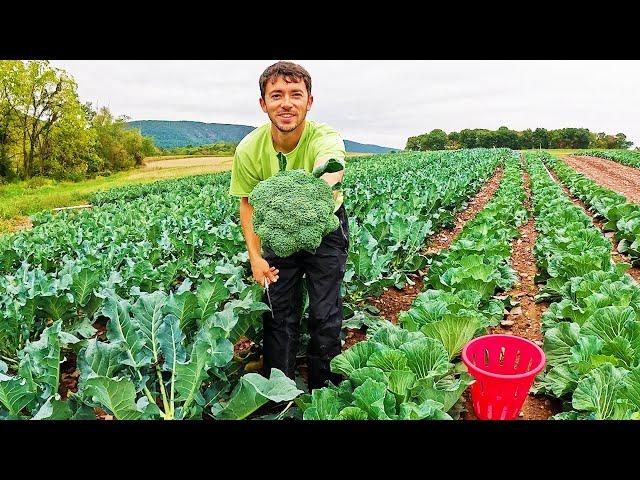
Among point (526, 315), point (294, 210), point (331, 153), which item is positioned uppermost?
point (331, 153)

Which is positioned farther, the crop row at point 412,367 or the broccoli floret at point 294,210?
the broccoli floret at point 294,210

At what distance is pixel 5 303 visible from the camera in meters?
3.77

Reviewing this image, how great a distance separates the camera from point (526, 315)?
181 inches

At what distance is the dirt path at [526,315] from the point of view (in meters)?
2.99

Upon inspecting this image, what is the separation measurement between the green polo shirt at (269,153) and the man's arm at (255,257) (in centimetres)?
13

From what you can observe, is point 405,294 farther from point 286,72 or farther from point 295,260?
point 286,72

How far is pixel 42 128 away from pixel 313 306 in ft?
116

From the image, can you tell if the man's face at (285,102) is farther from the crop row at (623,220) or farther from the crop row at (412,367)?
the crop row at (623,220)

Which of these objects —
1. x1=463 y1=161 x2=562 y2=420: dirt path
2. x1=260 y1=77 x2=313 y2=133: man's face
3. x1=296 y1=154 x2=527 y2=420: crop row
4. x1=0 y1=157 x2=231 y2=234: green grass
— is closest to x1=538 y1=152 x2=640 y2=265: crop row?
x1=463 y1=161 x2=562 y2=420: dirt path

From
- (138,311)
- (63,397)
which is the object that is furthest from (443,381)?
(63,397)

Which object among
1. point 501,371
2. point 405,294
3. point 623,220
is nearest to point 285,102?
point 501,371

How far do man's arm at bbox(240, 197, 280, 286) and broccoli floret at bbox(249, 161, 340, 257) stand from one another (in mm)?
377

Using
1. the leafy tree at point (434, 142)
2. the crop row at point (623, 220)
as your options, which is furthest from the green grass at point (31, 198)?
the leafy tree at point (434, 142)
